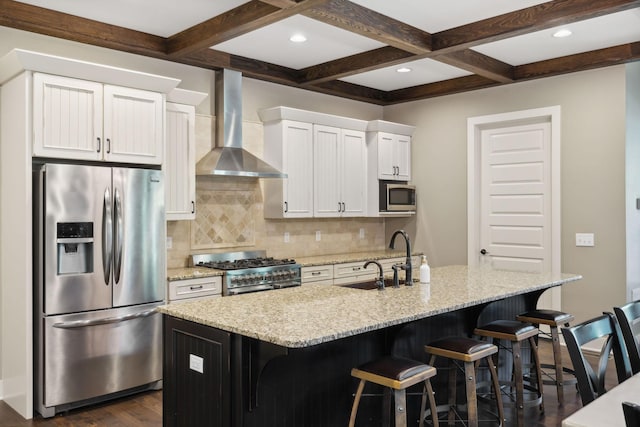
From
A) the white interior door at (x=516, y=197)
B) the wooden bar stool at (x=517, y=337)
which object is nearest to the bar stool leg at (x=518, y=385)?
the wooden bar stool at (x=517, y=337)

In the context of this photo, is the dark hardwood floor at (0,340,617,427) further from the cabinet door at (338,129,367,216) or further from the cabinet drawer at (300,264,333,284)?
the cabinet door at (338,129,367,216)

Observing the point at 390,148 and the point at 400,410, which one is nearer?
the point at 400,410

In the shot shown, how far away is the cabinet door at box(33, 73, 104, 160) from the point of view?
139 inches

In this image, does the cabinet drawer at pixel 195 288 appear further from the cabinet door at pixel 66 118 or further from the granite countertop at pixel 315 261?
the cabinet door at pixel 66 118

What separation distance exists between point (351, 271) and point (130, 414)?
2627 millimetres

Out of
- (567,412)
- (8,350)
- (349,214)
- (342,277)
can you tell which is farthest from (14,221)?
(567,412)

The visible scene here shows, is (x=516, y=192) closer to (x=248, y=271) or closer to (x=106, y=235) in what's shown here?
(x=248, y=271)

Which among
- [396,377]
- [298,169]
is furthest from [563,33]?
[396,377]

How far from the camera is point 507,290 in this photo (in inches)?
129

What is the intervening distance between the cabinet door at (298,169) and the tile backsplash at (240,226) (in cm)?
29

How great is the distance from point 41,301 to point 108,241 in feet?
1.87

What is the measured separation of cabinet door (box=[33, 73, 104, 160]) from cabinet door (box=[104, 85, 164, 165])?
0.23 ft

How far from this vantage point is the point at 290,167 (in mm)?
5430

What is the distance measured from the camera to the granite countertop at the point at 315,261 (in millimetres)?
4262
